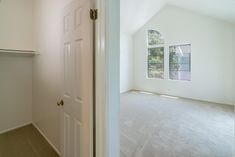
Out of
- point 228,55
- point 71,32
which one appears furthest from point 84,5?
point 228,55

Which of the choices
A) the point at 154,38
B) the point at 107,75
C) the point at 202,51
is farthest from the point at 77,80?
the point at 154,38

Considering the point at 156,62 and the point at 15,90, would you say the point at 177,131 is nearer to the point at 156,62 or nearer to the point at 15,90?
the point at 15,90

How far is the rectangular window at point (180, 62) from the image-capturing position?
5871 mm

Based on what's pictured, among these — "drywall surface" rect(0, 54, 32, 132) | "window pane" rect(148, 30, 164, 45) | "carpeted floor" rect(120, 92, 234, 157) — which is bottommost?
"carpeted floor" rect(120, 92, 234, 157)

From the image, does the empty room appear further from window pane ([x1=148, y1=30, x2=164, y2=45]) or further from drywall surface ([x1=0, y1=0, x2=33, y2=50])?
drywall surface ([x1=0, y1=0, x2=33, y2=50])

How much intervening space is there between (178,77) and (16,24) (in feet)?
18.3

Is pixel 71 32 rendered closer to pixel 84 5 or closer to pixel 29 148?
pixel 84 5

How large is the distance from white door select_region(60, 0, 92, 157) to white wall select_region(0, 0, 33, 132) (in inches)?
77.8

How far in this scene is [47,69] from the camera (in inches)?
101

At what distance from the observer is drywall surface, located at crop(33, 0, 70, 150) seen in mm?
2191

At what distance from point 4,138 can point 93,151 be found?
2411mm

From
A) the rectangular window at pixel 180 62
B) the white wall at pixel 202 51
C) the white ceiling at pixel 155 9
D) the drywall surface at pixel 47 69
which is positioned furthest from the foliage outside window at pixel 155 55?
the drywall surface at pixel 47 69

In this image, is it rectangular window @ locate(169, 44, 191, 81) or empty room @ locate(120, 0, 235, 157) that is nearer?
empty room @ locate(120, 0, 235, 157)

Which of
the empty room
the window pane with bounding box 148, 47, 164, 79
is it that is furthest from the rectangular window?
the window pane with bounding box 148, 47, 164, 79
